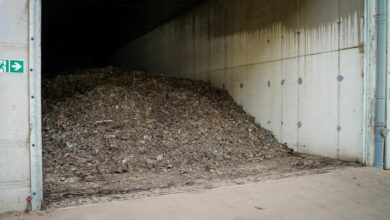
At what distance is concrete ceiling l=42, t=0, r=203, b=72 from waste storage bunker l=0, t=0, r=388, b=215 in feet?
0.91

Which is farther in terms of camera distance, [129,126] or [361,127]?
[129,126]

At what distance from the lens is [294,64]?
5.66 m

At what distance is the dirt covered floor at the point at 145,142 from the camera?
12.3ft

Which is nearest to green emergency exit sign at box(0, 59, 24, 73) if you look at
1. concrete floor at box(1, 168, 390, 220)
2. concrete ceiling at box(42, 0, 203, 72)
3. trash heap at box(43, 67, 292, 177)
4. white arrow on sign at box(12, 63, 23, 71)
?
white arrow on sign at box(12, 63, 23, 71)

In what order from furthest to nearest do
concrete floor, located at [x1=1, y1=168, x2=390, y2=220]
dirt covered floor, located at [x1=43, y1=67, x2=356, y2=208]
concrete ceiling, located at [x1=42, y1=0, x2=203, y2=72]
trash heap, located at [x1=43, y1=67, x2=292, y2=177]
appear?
concrete ceiling, located at [x1=42, y1=0, x2=203, y2=72]
trash heap, located at [x1=43, y1=67, x2=292, y2=177]
dirt covered floor, located at [x1=43, y1=67, x2=356, y2=208]
concrete floor, located at [x1=1, y1=168, x2=390, y2=220]

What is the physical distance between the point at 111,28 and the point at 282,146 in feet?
30.6

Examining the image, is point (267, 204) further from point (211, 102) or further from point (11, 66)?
point (211, 102)

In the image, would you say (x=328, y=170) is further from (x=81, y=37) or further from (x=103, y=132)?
(x=81, y=37)

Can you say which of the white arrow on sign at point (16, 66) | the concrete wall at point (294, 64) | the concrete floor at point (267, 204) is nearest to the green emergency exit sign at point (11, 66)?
the white arrow on sign at point (16, 66)

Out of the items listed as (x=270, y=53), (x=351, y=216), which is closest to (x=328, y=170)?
(x=351, y=216)

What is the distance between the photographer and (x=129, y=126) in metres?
5.57

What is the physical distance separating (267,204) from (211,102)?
14.5ft

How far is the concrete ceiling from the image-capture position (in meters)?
9.25

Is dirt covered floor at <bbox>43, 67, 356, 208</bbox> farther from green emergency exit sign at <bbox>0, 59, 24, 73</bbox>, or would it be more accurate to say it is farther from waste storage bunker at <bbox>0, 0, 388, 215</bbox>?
green emergency exit sign at <bbox>0, 59, 24, 73</bbox>
